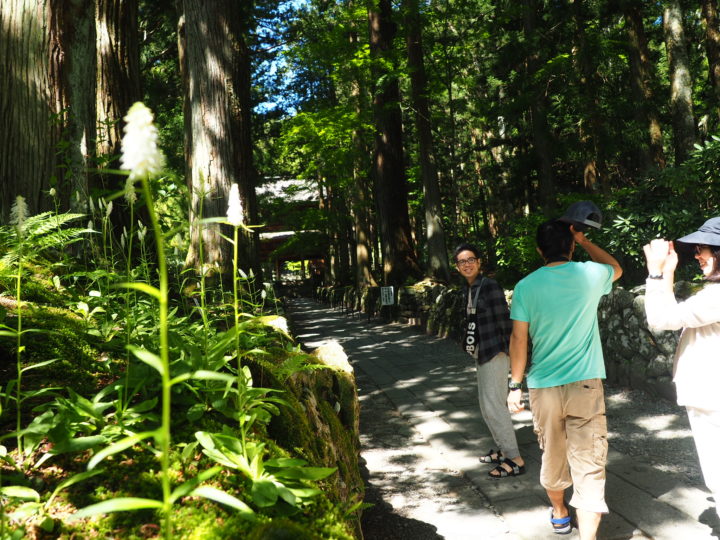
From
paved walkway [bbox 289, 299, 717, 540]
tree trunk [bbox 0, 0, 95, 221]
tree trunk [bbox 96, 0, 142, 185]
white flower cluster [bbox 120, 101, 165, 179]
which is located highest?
tree trunk [bbox 96, 0, 142, 185]

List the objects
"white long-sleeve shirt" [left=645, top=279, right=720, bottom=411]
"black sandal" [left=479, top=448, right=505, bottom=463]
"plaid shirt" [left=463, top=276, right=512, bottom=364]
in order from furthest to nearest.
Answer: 1. "black sandal" [left=479, top=448, right=505, bottom=463]
2. "plaid shirt" [left=463, top=276, right=512, bottom=364]
3. "white long-sleeve shirt" [left=645, top=279, right=720, bottom=411]

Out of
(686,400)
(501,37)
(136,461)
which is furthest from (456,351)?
(501,37)

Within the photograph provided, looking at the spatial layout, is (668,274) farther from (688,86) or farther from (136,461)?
(688,86)

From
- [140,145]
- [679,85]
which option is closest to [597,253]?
[140,145]

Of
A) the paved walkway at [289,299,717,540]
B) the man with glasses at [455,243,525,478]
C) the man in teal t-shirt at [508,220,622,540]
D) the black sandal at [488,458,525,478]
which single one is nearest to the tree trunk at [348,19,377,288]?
the paved walkway at [289,299,717,540]

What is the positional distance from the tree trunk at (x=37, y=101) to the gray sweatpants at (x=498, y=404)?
3.55m

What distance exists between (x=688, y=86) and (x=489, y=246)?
13.5 metres

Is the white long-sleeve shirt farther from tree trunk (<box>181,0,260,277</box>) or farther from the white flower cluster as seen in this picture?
tree trunk (<box>181,0,260,277</box>)

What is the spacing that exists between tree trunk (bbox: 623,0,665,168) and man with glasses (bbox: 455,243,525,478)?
38.1 feet

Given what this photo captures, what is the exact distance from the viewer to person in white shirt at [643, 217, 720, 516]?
3.01 meters

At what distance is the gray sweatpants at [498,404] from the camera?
15.9 feet

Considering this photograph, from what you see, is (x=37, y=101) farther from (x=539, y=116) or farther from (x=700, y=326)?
(x=539, y=116)

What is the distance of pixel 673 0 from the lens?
12.2 metres

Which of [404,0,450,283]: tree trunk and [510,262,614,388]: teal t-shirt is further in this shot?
[404,0,450,283]: tree trunk
